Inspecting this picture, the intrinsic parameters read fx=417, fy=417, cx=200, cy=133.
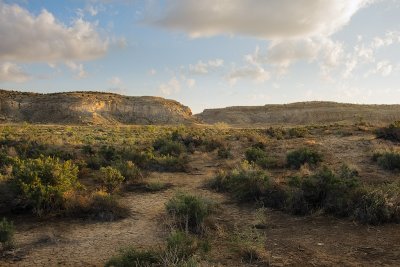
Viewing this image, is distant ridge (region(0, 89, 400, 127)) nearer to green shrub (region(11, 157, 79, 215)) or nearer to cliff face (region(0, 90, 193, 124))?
cliff face (region(0, 90, 193, 124))

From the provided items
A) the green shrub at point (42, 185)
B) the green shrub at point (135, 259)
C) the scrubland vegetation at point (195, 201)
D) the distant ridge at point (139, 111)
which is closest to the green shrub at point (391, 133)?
the scrubland vegetation at point (195, 201)

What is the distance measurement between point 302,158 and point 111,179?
783 cm

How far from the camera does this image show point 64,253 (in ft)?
24.6

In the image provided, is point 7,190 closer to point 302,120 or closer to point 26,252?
point 26,252

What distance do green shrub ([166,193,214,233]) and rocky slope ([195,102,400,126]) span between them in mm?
75305

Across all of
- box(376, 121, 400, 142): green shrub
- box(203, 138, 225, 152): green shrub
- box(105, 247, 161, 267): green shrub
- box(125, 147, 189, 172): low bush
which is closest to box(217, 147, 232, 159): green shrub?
box(203, 138, 225, 152): green shrub

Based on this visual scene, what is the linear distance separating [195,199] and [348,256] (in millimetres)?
3485

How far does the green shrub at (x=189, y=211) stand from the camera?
8.72m

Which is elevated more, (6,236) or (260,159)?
(260,159)

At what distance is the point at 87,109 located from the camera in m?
72.5

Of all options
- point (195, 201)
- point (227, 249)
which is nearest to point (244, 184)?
point (195, 201)

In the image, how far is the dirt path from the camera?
7.08 metres

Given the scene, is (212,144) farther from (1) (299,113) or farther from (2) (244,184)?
(1) (299,113)

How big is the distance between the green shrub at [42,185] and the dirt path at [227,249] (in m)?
0.65
